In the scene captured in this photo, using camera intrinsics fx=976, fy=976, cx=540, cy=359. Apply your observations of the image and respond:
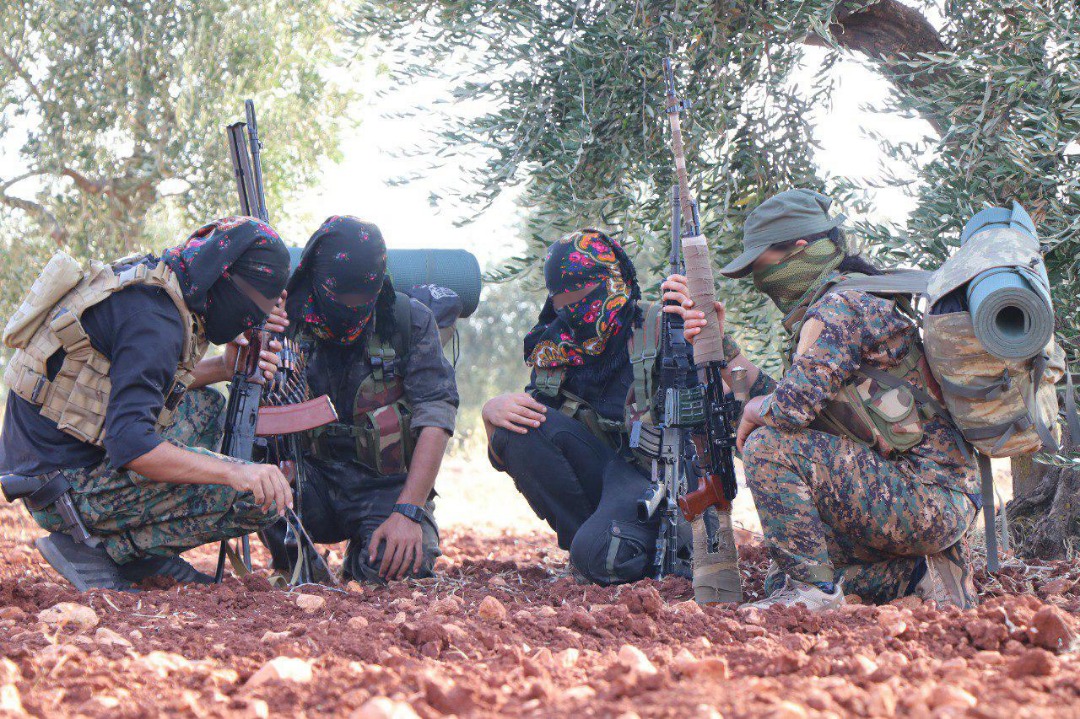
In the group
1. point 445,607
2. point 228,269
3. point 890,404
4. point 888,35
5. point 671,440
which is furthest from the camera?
point 888,35

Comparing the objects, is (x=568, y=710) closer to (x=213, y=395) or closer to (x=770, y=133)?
(x=213, y=395)

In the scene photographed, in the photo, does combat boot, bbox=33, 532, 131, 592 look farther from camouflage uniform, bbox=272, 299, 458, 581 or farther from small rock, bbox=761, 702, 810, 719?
small rock, bbox=761, 702, 810, 719

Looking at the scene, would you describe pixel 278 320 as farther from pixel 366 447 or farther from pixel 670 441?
pixel 670 441

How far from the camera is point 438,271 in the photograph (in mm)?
4961

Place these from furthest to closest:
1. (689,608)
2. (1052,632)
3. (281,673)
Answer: (689,608)
(1052,632)
(281,673)

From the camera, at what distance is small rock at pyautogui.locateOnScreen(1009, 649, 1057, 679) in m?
2.14

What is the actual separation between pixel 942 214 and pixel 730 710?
114 inches

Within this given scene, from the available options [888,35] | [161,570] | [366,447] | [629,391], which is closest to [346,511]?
[366,447]

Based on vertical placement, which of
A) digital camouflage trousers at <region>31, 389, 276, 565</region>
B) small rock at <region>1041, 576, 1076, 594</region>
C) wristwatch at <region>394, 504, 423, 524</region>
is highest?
digital camouflage trousers at <region>31, 389, 276, 565</region>

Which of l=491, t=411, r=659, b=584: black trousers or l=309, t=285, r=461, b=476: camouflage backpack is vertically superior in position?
l=309, t=285, r=461, b=476: camouflage backpack

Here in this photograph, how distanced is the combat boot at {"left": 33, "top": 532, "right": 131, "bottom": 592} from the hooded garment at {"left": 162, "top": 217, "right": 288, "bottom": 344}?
3.10ft

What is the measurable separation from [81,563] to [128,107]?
5086mm

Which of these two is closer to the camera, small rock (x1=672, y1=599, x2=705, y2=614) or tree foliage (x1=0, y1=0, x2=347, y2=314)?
small rock (x1=672, y1=599, x2=705, y2=614)

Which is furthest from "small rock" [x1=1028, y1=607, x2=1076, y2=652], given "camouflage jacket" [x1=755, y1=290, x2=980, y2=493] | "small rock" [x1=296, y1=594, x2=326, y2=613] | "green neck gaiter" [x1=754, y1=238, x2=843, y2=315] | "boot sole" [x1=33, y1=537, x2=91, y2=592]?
"boot sole" [x1=33, y1=537, x2=91, y2=592]
